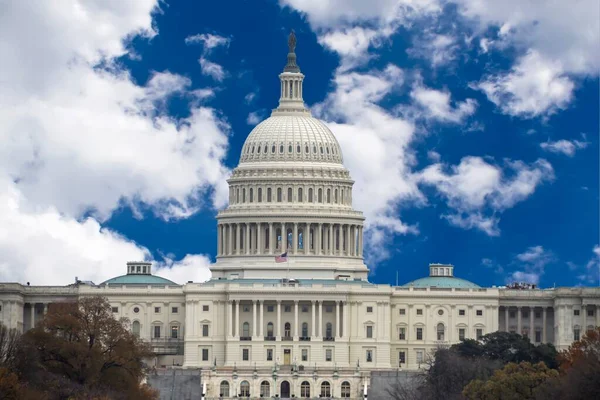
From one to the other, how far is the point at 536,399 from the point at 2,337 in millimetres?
38350

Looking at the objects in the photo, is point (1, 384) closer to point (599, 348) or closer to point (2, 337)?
point (2, 337)

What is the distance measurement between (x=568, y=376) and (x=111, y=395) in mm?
33640

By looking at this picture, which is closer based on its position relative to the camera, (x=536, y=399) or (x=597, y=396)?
(x=597, y=396)

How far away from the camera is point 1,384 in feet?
571

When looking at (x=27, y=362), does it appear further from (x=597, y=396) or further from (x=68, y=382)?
(x=597, y=396)

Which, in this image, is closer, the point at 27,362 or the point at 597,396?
the point at 597,396

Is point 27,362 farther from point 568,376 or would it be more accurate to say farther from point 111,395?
point 568,376

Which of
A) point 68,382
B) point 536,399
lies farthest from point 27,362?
point 536,399

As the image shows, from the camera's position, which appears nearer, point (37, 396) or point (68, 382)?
point (37, 396)

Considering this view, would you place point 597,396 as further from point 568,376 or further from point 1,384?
point 1,384

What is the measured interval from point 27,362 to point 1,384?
817 inches

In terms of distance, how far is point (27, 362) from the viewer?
639 ft

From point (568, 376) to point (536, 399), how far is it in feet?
20.6

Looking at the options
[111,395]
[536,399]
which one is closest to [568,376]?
[536,399]
